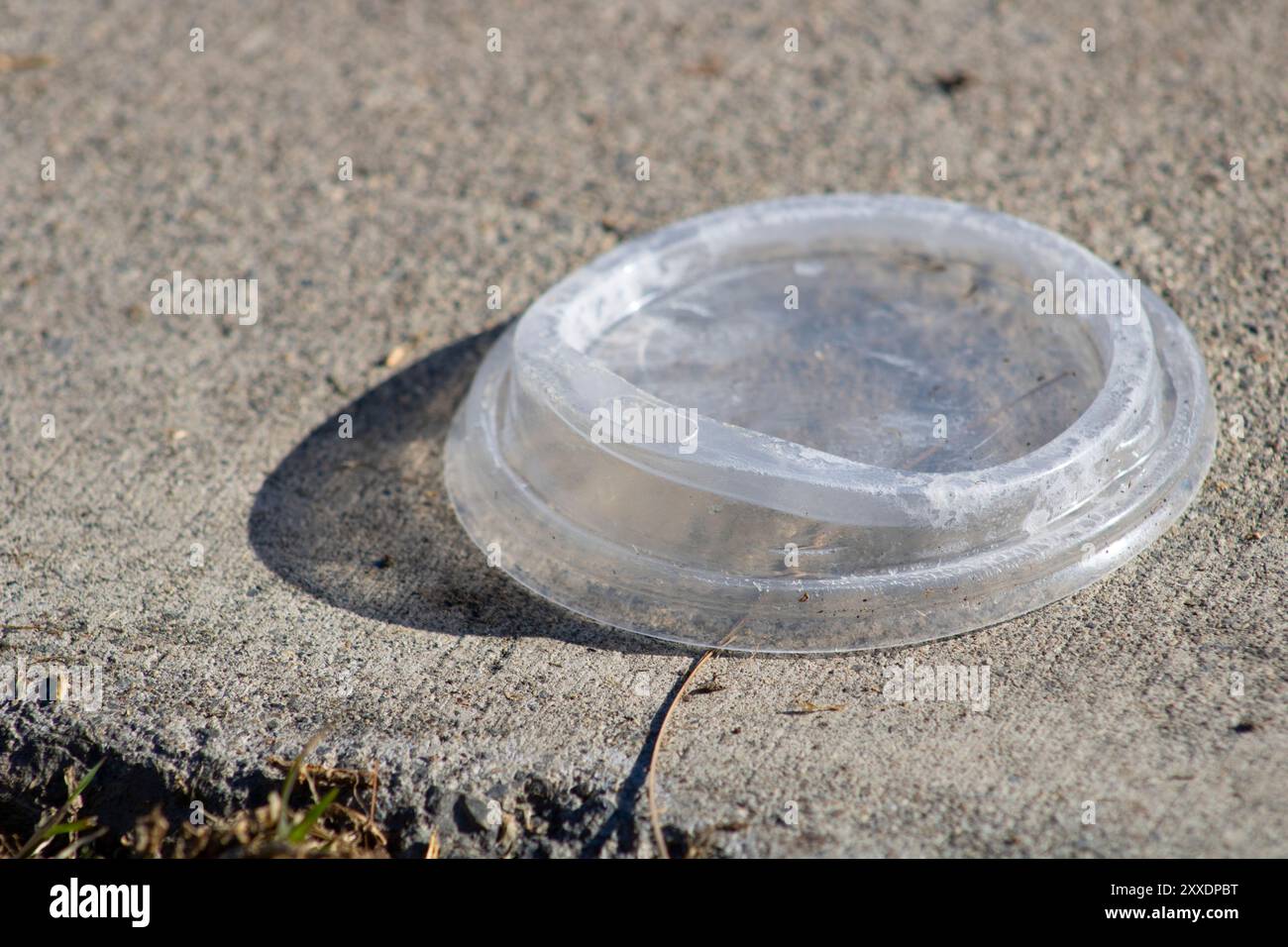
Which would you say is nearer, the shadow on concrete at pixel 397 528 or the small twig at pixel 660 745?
the small twig at pixel 660 745

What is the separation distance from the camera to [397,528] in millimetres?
2803

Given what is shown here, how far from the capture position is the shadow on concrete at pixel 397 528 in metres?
2.54

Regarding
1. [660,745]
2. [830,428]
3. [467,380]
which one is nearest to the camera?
[660,745]

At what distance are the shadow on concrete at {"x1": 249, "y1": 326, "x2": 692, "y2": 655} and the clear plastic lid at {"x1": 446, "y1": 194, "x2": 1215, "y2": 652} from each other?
0.06 metres

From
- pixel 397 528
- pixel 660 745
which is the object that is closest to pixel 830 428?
pixel 660 745

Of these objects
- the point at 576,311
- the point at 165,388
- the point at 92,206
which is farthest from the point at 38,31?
the point at 576,311

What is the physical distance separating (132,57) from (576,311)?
7.87 ft

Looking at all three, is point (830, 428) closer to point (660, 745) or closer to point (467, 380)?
point (660, 745)

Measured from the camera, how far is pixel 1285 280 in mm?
3090

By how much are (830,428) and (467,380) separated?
99cm

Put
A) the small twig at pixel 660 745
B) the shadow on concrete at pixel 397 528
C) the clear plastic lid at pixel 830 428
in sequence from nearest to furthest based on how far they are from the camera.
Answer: the small twig at pixel 660 745 → the clear plastic lid at pixel 830 428 → the shadow on concrete at pixel 397 528

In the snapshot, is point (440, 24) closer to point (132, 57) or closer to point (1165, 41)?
point (132, 57)

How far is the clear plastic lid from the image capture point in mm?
2373

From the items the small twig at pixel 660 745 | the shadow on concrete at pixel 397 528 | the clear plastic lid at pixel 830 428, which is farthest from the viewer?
the shadow on concrete at pixel 397 528
